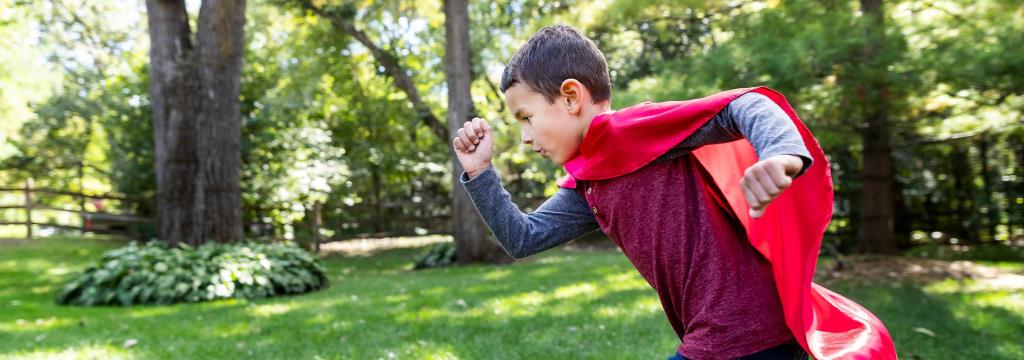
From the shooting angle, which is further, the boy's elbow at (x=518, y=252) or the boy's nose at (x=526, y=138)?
the boy's elbow at (x=518, y=252)

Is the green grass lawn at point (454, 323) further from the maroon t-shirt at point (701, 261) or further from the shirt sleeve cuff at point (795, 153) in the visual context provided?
the shirt sleeve cuff at point (795, 153)

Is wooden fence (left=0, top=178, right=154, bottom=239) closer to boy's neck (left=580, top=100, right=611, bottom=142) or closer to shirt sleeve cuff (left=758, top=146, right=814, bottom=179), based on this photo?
boy's neck (left=580, top=100, right=611, bottom=142)

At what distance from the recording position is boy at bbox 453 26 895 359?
1.69m

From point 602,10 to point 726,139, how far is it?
8.30 m

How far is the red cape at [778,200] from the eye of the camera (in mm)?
1675

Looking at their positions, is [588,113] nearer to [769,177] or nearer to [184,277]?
[769,177]

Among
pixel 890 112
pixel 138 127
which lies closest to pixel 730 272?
pixel 890 112

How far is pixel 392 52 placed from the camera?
45.6 feet

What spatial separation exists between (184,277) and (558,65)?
7.29 m

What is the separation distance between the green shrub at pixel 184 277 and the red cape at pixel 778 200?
280 inches

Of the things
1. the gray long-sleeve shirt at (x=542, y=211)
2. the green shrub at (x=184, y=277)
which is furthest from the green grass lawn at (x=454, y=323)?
the gray long-sleeve shirt at (x=542, y=211)

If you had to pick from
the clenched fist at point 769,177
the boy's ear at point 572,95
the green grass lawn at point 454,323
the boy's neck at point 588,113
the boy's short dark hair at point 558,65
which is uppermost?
the boy's short dark hair at point 558,65

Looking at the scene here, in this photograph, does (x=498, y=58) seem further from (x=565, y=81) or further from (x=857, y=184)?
(x=565, y=81)

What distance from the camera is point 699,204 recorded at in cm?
178
